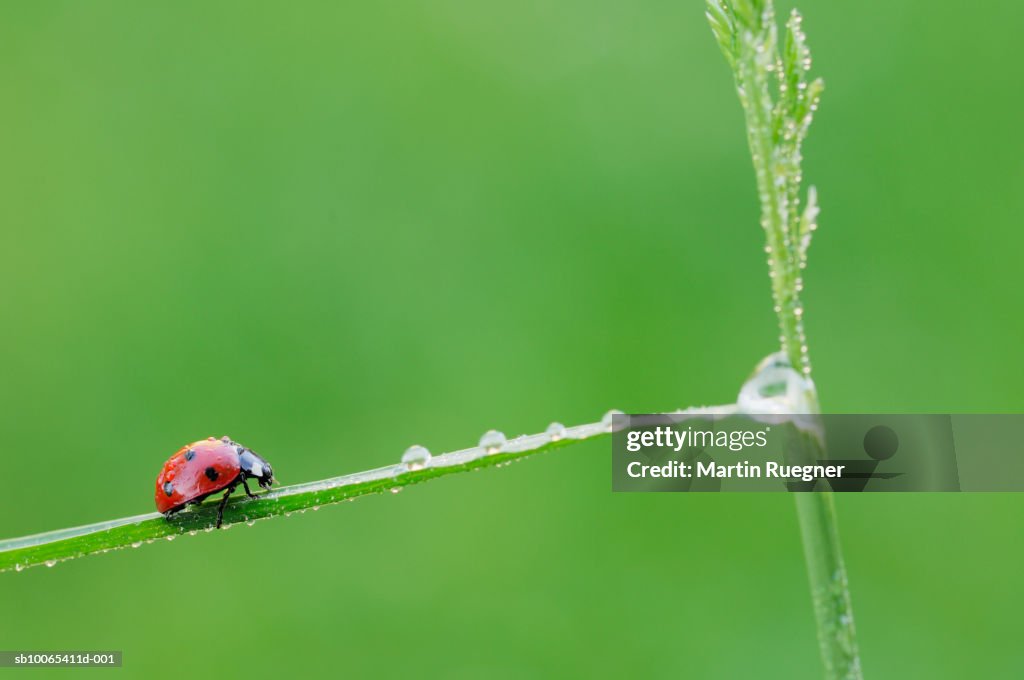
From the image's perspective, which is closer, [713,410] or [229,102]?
[713,410]

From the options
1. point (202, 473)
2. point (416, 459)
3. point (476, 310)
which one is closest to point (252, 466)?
point (202, 473)

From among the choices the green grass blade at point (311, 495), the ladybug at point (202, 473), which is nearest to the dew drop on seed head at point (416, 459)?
the green grass blade at point (311, 495)

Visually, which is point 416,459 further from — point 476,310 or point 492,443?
point 476,310

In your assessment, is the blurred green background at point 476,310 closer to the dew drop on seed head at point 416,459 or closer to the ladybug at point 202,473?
the ladybug at point 202,473

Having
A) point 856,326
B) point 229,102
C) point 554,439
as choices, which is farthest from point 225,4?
point 554,439

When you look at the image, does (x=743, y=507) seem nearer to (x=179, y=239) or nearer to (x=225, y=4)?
(x=179, y=239)

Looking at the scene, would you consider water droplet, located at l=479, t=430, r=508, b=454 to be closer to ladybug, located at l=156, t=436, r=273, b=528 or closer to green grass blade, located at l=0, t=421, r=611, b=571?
green grass blade, located at l=0, t=421, r=611, b=571
